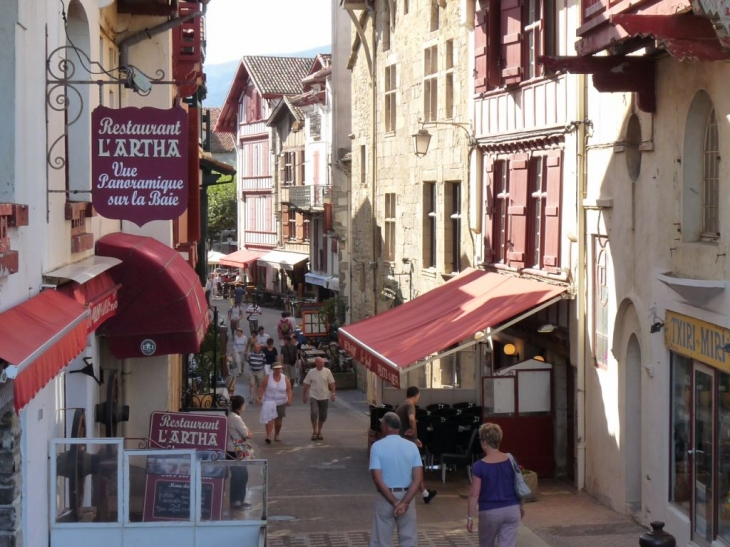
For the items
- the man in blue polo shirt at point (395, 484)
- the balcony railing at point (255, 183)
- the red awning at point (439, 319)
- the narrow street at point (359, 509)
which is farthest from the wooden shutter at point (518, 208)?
the balcony railing at point (255, 183)

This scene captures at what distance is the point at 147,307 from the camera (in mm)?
13016

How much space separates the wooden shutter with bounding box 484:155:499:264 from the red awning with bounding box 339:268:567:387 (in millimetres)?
374

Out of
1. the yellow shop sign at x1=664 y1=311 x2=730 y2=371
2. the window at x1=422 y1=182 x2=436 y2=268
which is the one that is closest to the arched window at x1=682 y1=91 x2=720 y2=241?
the yellow shop sign at x1=664 y1=311 x2=730 y2=371

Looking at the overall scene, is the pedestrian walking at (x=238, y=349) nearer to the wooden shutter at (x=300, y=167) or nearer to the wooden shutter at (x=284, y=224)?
the wooden shutter at (x=300, y=167)

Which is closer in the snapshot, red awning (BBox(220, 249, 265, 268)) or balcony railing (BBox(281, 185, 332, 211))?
balcony railing (BBox(281, 185, 332, 211))

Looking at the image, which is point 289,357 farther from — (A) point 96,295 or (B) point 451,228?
(A) point 96,295

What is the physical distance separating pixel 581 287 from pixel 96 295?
23.5ft

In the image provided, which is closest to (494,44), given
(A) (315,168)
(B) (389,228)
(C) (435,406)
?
(C) (435,406)

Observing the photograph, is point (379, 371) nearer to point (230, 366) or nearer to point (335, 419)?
point (335, 419)

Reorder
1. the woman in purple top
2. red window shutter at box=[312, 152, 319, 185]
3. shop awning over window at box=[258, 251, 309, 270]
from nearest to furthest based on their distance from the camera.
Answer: the woman in purple top
red window shutter at box=[312, 152, 319, 185]
shop awning over window at box=[258, 251, 309, 270]

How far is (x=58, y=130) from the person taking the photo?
1049 cm

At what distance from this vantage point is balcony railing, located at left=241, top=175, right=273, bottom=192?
206ft

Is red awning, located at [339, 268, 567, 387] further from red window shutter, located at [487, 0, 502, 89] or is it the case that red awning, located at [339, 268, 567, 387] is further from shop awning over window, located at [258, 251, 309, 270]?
shop awning over window, located at [258, 251, 309, 270]

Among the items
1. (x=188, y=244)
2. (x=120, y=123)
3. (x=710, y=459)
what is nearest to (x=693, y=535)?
(x=710, y=459)
